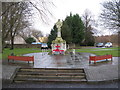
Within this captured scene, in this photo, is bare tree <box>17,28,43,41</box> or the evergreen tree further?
the evergreen tree

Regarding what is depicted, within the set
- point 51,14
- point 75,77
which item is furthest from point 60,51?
point 75,77

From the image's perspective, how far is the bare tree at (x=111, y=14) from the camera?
24.6 meters

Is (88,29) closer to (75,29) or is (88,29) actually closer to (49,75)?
(75,29)

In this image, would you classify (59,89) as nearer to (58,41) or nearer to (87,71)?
(87,71)

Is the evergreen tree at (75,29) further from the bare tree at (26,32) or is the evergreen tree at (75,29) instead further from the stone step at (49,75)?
the stone step at (49,75)

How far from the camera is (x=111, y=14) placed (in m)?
25.4

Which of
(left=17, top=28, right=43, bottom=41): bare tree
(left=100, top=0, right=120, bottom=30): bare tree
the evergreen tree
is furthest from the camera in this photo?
the evergreen tree

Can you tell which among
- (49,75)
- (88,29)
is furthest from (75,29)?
(49,75)

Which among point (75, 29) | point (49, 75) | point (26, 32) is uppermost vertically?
point (75, 29)

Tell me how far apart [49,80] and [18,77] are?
7.10ft

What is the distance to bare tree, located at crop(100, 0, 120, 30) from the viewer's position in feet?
80.9

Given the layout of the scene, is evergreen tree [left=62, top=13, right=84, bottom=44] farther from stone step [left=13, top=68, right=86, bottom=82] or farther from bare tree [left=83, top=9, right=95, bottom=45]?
stone step [left=13, top=68, right=86, bottom=82]

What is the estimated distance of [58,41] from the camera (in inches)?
821

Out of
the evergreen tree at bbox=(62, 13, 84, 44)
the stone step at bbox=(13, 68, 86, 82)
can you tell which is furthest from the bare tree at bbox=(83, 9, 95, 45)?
the stone step at bbox=(13, 68, 86, 82)
